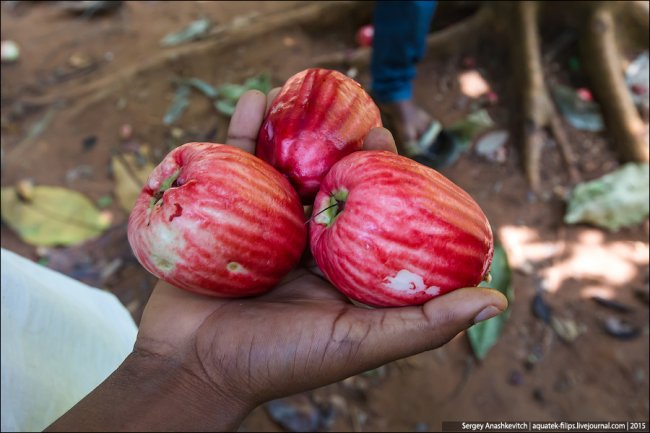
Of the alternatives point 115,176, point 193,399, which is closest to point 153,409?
point 193,399

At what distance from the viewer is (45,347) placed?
1.84 meters

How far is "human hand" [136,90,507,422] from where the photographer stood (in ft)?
4.11

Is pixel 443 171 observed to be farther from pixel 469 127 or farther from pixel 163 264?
pixel 163 264

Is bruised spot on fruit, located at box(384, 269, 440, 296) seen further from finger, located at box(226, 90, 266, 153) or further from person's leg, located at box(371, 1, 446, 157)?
person's leg, located at box(371, 1, 446, 157)

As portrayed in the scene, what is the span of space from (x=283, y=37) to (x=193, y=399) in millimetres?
3436

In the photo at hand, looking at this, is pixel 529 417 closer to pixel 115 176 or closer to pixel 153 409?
pixel 153 409

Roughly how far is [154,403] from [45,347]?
2.73ft

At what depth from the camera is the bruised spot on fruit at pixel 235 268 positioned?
1.39 metres

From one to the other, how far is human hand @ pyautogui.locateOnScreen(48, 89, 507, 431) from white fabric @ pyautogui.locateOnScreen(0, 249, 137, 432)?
573mm

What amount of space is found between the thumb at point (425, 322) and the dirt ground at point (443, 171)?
134 cm

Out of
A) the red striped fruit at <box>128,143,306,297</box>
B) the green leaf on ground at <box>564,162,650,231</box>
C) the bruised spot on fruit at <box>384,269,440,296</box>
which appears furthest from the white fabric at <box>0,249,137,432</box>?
the green leaf on ground at <box>564,162,650,231</box>

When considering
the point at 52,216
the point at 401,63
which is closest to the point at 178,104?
the point at 52,216

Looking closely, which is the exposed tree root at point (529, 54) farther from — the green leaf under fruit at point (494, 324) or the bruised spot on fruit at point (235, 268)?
the bruised spot on fruit at point (235, 268)

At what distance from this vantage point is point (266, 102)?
1.87 metres
